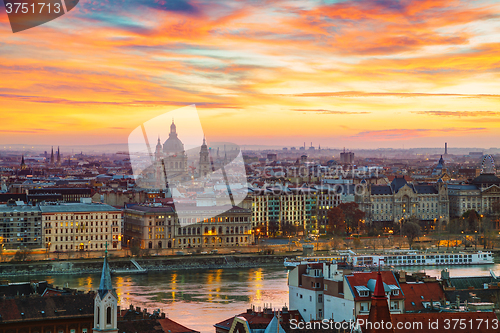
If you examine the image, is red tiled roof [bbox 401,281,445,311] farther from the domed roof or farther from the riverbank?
the riverbank

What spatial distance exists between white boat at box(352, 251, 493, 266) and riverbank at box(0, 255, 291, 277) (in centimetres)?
280

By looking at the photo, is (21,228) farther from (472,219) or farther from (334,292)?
(472,219)

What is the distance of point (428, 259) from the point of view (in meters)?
29.1

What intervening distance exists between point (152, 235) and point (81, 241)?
8.16ft

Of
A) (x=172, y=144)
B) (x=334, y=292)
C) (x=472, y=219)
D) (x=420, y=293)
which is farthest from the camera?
(x=472, y=219)

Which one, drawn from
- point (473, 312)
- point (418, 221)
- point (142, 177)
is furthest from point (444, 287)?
point (142, 177)

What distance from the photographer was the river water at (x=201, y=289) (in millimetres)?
17625

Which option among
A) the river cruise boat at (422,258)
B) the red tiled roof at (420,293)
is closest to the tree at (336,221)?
the river cruise boat at (422,258)

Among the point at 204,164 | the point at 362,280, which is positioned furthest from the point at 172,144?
the point at 362,280

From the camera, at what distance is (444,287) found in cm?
1455

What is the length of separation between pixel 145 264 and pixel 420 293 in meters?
14.4

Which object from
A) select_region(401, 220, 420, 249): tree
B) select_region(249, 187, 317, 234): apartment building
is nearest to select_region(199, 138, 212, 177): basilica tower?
select_region(249, 187, 317, 234): apartment building

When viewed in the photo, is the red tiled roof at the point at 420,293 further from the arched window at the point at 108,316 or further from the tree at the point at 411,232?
the tree at the point at 411,232

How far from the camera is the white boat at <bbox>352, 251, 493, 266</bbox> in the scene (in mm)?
28319
